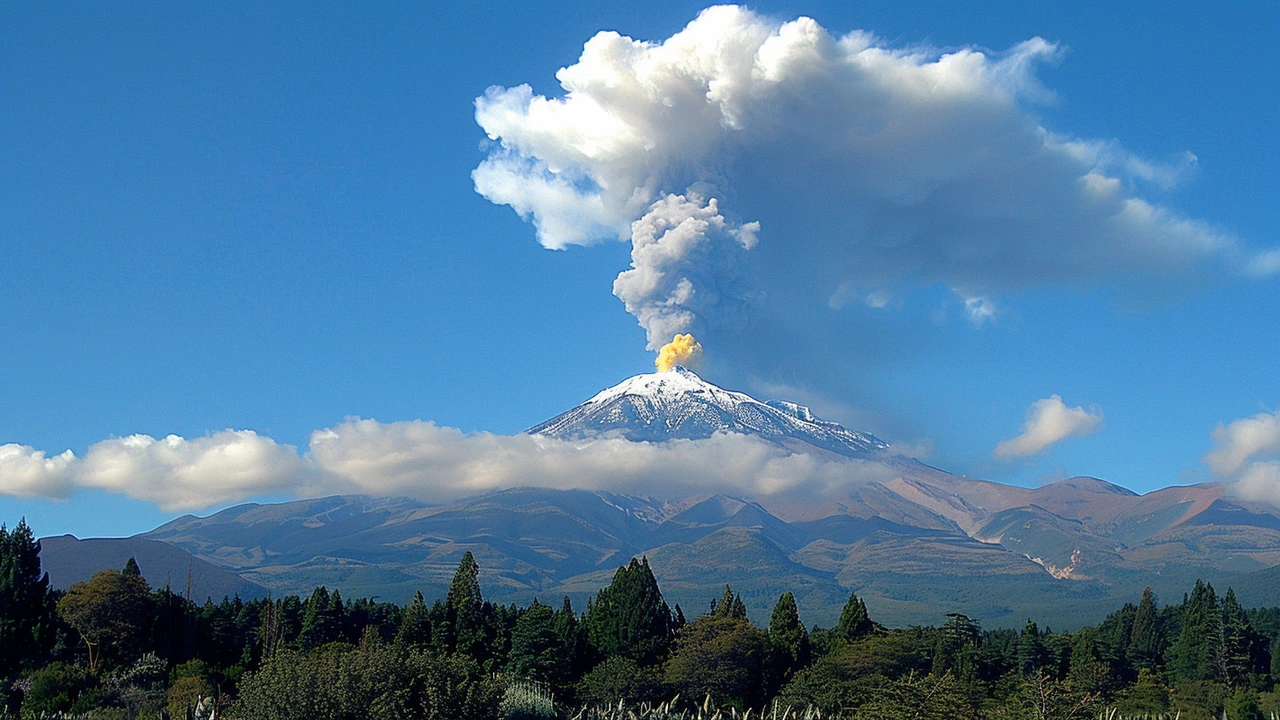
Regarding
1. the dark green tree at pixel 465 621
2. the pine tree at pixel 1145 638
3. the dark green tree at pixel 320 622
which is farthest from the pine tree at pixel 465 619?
the pine tree at pixel 1145 638

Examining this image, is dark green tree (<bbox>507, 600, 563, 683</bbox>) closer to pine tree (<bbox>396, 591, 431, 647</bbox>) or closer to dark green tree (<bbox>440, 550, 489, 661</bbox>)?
dark green tree (<bbox>440, 550, 489, 661</bbox>)

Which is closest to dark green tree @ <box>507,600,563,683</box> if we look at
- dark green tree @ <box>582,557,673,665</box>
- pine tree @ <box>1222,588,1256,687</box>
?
dark green tree @ <box>582,557,673,665</box>

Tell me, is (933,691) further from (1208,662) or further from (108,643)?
(1208,662)

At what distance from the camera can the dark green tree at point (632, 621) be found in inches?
2431

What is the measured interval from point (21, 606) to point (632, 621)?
103 feet

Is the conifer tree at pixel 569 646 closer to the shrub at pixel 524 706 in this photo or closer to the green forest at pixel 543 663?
the green forest at pixel 543 663

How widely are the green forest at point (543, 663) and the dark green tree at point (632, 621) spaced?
0.14 m

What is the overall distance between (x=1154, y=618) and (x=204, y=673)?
70.2 metres

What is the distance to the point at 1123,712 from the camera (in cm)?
5156

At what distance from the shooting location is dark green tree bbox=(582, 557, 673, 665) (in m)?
61.8

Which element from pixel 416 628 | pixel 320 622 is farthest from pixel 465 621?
pixel 320 622

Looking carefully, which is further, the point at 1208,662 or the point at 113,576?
the point at 1208,662

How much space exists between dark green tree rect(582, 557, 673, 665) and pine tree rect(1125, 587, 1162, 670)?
30.7 meters

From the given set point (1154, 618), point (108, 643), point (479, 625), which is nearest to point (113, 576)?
point (108, 643)
